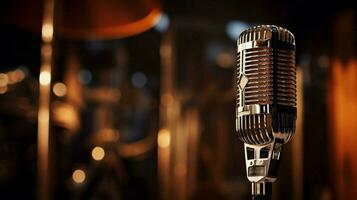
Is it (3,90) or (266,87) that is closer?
(266,87)

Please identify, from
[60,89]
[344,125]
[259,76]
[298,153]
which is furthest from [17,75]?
[259,76]

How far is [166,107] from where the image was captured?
2756 mm

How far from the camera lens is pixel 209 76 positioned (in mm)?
2830

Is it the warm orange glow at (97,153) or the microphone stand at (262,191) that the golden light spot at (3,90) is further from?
the microphone stand at (262,191)

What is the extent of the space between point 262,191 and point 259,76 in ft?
0.46

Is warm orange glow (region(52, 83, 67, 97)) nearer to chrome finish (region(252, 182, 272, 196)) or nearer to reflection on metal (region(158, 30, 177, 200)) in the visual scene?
reflection on metal (region(158, 30, 177, 200))

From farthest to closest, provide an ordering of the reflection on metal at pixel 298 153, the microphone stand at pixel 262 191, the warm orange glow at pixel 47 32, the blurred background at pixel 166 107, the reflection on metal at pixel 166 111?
the reflection on metal at pixel 166 111, the reflection on metal at pixel 298 153, the blurred background at pixel 166 107, the warm orange glow at pixel 47 32, the microphone stand at pixel 262 191

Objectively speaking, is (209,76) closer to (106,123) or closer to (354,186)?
(106,123)

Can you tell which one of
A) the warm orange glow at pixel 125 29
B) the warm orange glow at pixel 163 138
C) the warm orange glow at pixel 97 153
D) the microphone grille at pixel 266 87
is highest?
the warm orange glow at pixel 125 29

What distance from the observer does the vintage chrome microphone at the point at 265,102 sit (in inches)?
30.9

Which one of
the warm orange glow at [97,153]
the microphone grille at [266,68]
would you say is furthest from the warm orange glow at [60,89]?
the microphone grille at [266,68]

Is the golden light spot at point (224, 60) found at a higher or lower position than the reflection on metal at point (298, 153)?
higher

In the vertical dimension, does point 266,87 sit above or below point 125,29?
below

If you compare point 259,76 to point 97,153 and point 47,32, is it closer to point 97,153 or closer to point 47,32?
point 47,32
